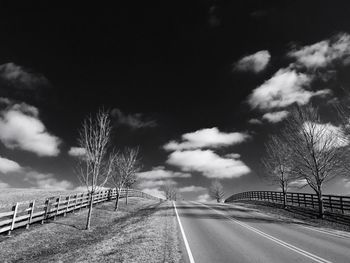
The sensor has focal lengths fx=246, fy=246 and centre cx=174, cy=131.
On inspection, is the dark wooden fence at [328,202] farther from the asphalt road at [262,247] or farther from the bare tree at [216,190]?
the bare tree at [216,190]

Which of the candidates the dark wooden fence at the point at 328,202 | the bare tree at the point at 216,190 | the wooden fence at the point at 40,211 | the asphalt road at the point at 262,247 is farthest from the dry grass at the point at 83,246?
the bare tree at the point at 216,190

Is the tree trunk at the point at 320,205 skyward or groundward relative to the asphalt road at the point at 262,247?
skyward

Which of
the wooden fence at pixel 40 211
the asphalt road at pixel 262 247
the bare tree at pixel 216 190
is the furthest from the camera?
the bare tree at pixel 216 190

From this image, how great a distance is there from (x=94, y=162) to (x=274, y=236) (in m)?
12.0

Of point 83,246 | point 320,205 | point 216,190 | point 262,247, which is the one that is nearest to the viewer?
point 262,247

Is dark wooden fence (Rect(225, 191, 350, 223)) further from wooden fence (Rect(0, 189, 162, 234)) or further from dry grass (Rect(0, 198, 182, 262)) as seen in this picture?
wooden fence (Rect(0, 189, 162, 234))

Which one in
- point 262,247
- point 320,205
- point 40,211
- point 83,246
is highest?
point 320,205

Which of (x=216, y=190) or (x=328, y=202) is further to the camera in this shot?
(x=216, y=190)

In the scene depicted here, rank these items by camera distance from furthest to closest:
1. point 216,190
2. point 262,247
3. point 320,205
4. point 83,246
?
1. point 216,190
2. point 320,205
3. point 83,246
4. point 262,247

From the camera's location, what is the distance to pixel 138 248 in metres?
9.58

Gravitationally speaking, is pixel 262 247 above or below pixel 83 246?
above

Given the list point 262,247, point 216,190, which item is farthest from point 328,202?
point 216,190

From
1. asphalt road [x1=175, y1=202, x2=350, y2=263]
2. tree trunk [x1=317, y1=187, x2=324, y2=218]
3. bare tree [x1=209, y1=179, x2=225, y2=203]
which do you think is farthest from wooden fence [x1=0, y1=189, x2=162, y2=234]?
bare tree [x1=209, y1=179, x2=225, y2=203]

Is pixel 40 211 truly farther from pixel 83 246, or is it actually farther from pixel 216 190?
pixel 216 190
